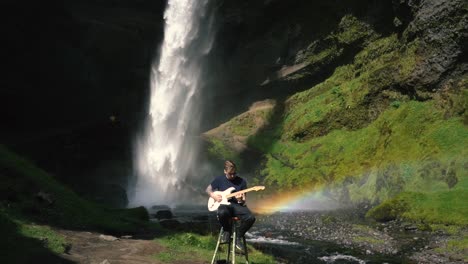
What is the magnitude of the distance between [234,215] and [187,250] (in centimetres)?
352

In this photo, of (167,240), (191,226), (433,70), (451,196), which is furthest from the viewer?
(433,70)

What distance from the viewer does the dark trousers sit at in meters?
8.38

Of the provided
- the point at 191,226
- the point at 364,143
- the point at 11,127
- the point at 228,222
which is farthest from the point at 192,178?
the point at 228,222

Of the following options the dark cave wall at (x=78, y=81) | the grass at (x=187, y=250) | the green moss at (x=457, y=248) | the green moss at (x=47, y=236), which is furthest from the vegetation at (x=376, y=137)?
the green moss at (x=47, y=236)

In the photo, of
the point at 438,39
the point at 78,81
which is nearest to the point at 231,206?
the point at 438,39

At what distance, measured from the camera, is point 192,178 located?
40.6 meters

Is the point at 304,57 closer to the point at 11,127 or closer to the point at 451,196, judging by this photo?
the point at 451,196

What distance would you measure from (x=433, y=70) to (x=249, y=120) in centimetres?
2006

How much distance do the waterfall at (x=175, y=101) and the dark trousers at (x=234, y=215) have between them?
107 feet

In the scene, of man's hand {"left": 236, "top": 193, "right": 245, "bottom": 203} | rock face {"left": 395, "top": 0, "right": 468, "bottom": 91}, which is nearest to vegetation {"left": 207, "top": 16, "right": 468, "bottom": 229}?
rock face {"left": 395, "top": 0, "right": 468, "bottom": 91}

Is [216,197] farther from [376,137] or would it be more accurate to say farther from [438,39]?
[438,39]

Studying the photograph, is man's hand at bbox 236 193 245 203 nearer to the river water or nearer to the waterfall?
the river water

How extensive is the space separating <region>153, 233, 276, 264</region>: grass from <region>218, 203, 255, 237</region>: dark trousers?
2462mm

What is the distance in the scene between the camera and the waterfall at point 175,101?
4253 centimetres
